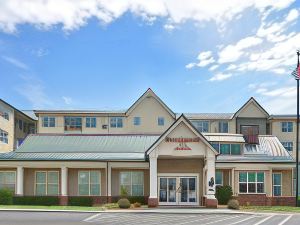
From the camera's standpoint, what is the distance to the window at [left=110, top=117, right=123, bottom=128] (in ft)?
221

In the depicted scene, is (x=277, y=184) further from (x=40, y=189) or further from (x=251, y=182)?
(x=40, y=189)

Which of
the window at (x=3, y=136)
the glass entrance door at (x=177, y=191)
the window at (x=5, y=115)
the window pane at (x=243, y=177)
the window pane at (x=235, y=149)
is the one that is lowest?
the glass entrance door at (x=177, y=191)

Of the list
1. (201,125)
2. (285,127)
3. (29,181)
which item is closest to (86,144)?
(29,181)

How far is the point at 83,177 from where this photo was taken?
40125 millimetres

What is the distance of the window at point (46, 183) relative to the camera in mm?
40025

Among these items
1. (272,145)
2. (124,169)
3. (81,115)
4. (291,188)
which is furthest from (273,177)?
(81,115)

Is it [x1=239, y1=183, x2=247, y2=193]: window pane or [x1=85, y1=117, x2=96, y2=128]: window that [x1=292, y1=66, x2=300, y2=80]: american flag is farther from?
[x1=85, y1=117, x2=96, y2=128]: window

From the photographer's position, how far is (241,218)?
2820 cm

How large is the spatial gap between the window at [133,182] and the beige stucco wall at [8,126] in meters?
25.4

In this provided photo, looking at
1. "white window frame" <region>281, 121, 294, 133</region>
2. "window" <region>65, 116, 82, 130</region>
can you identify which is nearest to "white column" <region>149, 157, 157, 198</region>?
"window" <region>65, 116, 82, 130</region>

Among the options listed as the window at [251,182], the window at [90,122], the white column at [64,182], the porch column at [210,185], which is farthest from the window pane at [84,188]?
the window at [90,122]

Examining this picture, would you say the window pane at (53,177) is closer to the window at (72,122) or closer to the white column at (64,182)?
the white column at (64,182)

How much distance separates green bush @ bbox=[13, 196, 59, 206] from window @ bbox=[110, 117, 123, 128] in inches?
1155

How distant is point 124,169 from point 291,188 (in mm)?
14399
